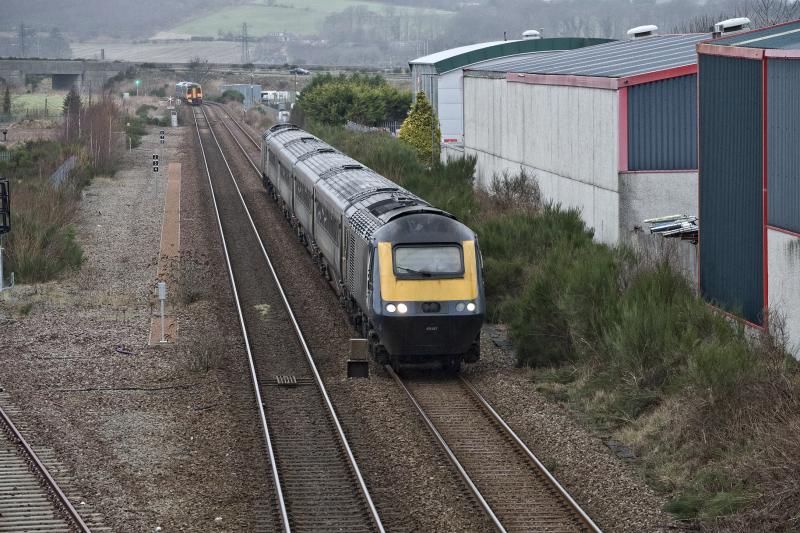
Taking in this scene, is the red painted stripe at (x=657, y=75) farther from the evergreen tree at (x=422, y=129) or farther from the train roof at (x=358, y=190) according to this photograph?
the evergreen tree at (x=422, y=129)

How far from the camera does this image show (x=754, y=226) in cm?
1916

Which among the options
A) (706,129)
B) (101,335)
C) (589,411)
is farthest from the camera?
(101,335)

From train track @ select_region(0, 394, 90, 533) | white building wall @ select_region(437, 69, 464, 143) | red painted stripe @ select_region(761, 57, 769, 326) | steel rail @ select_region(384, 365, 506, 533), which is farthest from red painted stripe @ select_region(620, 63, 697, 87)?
white building wall @ select_region(437, 69, 464, 143)

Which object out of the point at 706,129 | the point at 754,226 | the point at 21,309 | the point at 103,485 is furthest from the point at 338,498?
the point at 21,309

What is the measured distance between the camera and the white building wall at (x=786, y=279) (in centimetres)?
1758

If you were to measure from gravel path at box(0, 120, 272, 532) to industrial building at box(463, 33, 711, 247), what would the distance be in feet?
29.8

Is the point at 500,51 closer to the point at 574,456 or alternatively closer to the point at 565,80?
the point at 565,80

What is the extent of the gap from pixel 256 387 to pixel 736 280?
8.16m

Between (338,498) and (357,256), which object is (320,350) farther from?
(338,498)

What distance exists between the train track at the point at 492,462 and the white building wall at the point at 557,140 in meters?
9.70

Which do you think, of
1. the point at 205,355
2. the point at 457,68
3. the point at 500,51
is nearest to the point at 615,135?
the point at 205,355

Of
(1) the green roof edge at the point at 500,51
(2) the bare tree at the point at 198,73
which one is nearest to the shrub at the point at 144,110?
(1) the green roof edge at the point at 500,51

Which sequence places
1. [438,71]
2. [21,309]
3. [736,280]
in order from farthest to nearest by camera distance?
[438,71] < [21,309] < [736,280]

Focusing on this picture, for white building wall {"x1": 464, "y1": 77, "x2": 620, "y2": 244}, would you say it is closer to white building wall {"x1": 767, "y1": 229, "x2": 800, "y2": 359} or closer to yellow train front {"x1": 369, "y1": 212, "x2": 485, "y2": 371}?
white building wall {"x1": 767, "y1": 229, "x2": 800, "y2": 359}
